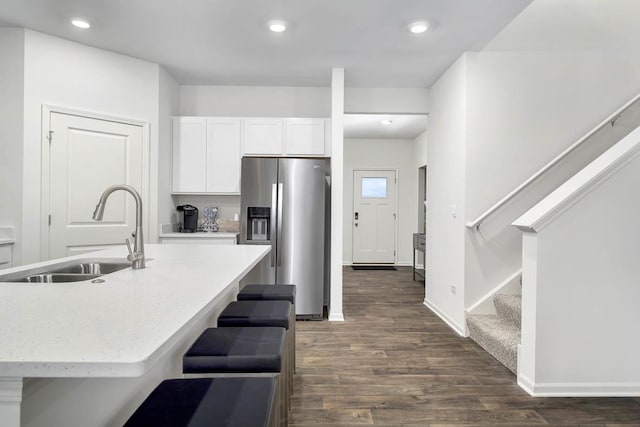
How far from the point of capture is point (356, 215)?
296 inches

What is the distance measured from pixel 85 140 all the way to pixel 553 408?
4194mm

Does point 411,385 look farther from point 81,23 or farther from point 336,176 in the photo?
point 81,23

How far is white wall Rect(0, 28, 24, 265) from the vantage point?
3.06 metres

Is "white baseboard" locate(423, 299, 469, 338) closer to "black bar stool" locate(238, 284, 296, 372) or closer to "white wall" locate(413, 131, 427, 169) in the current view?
"black bar stool" locate(238, 284, 296, 372)

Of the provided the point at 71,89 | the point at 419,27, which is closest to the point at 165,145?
the point at 71,89

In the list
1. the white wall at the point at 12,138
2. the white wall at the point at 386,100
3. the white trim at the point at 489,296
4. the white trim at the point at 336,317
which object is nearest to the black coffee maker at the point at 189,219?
the white wall at the point at 12,138

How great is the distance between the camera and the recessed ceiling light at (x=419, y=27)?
2881 mm

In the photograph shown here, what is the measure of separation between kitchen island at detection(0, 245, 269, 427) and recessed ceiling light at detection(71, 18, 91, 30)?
227cm

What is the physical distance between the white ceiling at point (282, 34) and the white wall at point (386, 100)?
1.08 feet

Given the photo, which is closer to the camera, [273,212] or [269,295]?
[269,295]

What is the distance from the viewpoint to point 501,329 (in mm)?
3008

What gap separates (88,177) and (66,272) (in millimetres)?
1920

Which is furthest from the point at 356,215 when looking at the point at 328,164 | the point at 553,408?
the point at 553,408

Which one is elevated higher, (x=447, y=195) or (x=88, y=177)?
(x=88, y=177)
